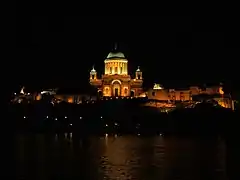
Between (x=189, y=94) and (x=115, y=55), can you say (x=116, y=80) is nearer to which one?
(x=115, y=55)

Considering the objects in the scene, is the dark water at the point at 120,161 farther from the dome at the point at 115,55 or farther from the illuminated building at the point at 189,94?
the dome at the point at 115,55

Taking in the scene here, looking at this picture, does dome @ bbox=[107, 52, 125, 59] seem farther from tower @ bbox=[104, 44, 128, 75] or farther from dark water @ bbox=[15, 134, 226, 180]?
dark water @ bbox=[15, 134, 226, 180]

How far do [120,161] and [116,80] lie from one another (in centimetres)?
4877

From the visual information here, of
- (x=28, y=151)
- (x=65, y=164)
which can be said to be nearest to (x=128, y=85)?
(x=28, y=151)

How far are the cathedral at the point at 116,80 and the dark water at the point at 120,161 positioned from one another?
39879mm

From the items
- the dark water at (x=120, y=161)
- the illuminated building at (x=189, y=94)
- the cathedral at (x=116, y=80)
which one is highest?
the cathedral at (x=116, y=80)

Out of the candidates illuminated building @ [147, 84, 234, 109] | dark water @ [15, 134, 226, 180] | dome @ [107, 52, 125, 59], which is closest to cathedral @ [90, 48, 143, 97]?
dome @ [107, 52, 125, 59]

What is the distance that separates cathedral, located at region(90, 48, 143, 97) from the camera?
77.5 meters

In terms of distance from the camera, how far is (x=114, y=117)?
6444 centimetres

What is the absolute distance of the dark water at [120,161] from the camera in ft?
77.2

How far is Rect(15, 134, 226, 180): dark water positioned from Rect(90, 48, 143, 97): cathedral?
39.9 metres

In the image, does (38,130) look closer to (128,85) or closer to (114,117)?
(114,117)

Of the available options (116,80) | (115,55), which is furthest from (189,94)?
(115,55)

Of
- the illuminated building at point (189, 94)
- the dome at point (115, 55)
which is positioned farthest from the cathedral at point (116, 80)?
the illuminated building at point (189, 94)
